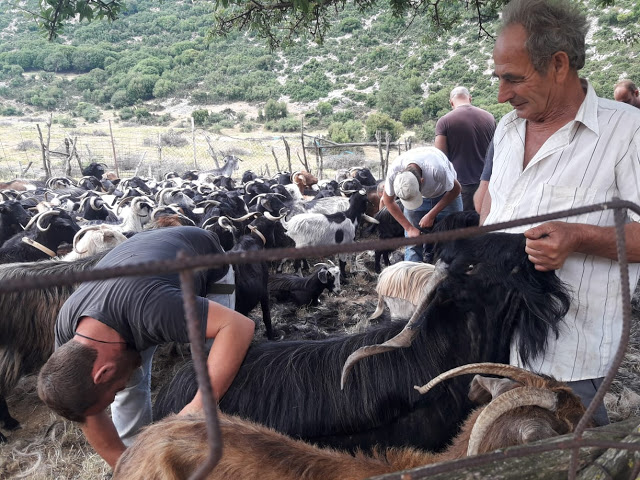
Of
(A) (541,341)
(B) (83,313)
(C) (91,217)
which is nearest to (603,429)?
(A) (541,341)

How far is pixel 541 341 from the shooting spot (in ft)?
6.79

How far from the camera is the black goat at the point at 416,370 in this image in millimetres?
2160

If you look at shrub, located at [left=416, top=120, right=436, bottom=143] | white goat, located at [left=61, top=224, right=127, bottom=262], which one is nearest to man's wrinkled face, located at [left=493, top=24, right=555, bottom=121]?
white goat, located at [left=61, top=224, right=127, bottom=262]

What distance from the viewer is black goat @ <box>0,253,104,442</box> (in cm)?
413

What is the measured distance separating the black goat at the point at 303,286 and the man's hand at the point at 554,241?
A: 5536 mm

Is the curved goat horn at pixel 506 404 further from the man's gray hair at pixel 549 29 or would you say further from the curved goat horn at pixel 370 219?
the curved goat horn at pixel 370 219

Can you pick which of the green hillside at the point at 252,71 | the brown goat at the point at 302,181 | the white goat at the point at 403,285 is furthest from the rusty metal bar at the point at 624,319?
the green hillside at the point at 252,71

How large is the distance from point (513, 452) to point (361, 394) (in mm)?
1396

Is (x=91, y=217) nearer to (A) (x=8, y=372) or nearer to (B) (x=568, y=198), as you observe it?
(A) (x=8, y=372)

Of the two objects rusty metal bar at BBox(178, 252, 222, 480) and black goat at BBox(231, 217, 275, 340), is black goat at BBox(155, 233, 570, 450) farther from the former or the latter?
black goat at BBox(231, 217, 275, 340)

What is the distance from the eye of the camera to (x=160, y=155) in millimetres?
23438

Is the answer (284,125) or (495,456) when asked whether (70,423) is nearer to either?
(495,456)

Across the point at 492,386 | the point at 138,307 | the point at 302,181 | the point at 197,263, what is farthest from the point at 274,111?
the point at 197,263

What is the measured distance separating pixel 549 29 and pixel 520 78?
8.5 inches
